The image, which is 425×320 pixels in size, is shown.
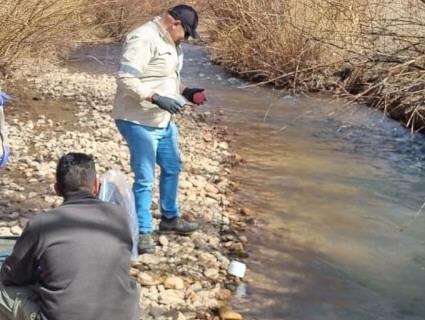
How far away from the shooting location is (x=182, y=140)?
9.87 m

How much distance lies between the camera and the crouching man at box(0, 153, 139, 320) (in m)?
3.12

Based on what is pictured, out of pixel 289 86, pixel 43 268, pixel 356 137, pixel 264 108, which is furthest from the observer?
pixel 289 86

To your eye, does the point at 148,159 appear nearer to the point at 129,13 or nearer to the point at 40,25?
the point at 40,25

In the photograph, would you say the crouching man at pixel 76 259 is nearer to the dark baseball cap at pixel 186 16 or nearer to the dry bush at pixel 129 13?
the dark baseball cap at pixel 186 16

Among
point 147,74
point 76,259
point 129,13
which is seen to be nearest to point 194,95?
point 147,74

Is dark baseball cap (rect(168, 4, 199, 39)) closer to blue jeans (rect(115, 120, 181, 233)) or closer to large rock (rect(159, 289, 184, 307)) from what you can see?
blue jeans (rect(115, 120, 181, 233))

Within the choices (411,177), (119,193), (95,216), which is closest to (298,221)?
(411,177)

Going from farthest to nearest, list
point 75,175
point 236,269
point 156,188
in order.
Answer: point 156,188, point 236,269, point 75,175

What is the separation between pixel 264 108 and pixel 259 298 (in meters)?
7.61

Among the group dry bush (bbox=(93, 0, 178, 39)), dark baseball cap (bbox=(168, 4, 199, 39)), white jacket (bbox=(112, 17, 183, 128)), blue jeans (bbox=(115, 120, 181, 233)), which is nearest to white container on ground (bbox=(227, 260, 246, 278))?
blue jeans (bbox=(115, 120, 181, 233))

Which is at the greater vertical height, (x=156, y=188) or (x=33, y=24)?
(x=33, y=24)

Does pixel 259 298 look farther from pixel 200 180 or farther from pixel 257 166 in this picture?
pixel 257 166

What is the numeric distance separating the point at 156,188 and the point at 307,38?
10.5 feet

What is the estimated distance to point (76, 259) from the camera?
3.10 meters
